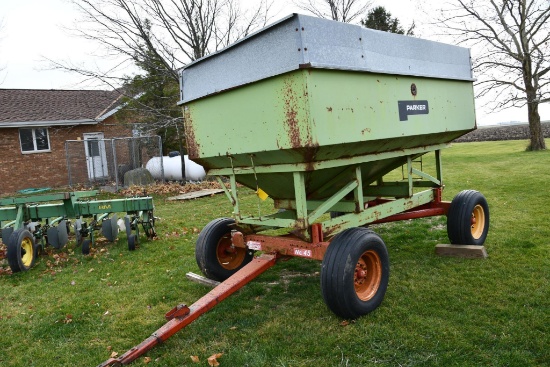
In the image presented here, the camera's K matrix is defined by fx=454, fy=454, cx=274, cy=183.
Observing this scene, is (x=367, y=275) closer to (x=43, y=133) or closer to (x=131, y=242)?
(x=131, y=242)

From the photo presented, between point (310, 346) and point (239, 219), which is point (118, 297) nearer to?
point (239, 219)

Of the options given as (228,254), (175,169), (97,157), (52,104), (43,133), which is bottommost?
(228,254)

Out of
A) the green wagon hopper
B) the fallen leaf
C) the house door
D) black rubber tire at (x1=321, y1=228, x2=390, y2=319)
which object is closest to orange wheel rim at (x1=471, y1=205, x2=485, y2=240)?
the green wagon hopper

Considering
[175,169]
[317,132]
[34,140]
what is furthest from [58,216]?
[34,140]

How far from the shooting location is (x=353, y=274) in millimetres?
3912

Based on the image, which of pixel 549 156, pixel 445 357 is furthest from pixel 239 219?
pixel 549 156

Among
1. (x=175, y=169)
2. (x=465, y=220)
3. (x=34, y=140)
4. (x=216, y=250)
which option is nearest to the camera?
(x=216, y=250)

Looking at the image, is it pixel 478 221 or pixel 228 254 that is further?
pixel 478 221

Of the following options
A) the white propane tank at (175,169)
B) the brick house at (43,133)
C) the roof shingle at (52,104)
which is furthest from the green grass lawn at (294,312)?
the roof shingle at (52,104)

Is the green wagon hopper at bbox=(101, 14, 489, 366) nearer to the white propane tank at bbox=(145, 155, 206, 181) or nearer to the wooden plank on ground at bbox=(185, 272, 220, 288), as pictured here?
the wooden plank on ground at bbox=(185, 272, 220, 288)

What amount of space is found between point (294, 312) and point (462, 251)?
252 centimetres

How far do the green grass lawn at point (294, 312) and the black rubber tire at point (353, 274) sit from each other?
15cm

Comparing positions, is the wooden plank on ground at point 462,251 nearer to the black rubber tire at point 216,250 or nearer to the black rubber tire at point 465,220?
the black rubber tire at point 465,220

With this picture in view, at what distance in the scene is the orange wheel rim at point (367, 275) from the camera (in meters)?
4.18
